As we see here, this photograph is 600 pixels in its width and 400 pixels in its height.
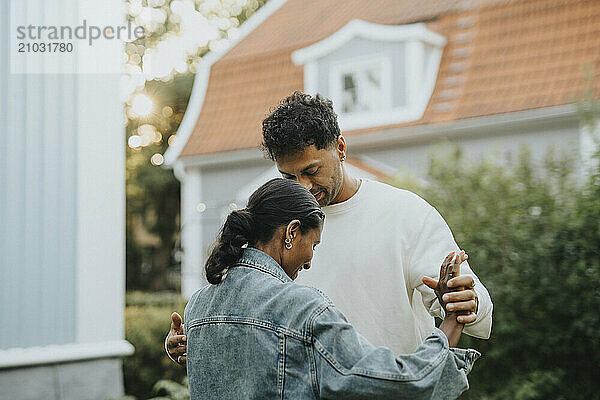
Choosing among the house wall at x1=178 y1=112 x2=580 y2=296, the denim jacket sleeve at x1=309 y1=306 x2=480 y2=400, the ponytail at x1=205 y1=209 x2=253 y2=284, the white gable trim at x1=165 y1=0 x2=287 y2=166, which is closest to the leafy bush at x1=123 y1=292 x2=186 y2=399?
the house wall at x1=178 y1=112 x2=580 y2=296

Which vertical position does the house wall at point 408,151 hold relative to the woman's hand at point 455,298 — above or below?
above

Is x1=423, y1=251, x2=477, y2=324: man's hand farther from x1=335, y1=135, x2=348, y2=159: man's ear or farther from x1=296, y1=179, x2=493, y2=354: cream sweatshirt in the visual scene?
x1=335, y1=135, x2=348, y2=159: man's ear

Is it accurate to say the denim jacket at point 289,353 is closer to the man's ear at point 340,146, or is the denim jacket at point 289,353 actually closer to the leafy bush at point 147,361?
the man's ear at point 340,146

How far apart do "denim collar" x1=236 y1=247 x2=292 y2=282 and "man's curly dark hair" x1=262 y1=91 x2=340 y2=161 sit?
0.57 m

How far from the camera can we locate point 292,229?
193 centimetres

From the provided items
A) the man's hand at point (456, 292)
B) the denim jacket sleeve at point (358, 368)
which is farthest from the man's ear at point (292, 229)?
the man's hand at point (456, 292)

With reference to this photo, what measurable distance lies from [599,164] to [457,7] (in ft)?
21.8

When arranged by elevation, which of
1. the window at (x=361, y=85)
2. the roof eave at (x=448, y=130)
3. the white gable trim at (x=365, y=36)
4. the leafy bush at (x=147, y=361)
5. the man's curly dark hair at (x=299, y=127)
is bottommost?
the leafy bush at (x=147, y=361)

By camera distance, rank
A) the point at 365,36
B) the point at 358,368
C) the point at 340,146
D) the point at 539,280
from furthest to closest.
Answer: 1. the point at 365,36
2. the point at 539,280
3. the point at 340,146
4. the point at 358,368

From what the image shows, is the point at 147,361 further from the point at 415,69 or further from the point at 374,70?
the point at 374,70

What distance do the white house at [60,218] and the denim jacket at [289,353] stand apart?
9.95 ft

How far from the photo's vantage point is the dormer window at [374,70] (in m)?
11.4

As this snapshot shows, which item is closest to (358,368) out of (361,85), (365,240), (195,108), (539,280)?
(365,240)

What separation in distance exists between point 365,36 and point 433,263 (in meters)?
9.98
